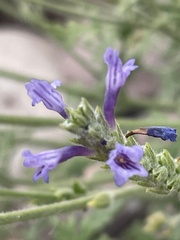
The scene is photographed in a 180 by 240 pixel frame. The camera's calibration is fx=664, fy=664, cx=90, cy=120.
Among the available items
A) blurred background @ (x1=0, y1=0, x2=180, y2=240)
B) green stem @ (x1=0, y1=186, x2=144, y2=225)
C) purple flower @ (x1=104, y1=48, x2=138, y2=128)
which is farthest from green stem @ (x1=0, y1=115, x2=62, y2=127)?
purple flower @ (x1=104, y1=48, x2=138, y2=128)

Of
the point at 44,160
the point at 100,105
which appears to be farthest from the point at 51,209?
the point at 100,105

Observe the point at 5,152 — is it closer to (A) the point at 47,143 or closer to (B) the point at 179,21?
(A) the point at 47,143

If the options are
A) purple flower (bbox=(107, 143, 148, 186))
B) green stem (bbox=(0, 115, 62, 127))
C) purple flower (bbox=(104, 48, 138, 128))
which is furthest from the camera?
green stem (bbox=(0, 115, 62, 127))

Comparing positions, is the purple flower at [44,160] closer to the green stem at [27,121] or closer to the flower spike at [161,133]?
the flower spike at [161,133]

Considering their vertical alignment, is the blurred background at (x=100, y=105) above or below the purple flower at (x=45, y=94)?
above

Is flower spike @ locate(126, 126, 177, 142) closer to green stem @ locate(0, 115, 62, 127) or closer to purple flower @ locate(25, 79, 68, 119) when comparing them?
purple flower @ locate(25, 79, 68, 119)

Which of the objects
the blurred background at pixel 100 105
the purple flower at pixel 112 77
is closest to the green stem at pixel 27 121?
the blurred background at pixel 100 105

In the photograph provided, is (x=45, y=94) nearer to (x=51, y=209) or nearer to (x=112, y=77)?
(x=112, y=77)
